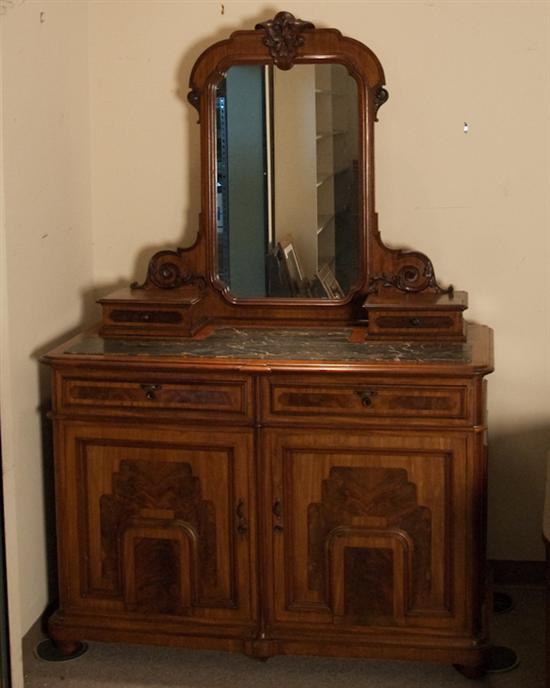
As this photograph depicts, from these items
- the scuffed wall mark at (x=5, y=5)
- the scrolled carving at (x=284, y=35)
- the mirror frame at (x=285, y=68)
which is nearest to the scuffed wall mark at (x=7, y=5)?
the scuffed wall mark at (x=5, y=5)

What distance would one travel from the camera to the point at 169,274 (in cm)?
337

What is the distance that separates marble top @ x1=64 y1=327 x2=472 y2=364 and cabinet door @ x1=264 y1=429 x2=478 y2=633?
0.60ft

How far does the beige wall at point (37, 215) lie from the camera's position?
2.99 meters

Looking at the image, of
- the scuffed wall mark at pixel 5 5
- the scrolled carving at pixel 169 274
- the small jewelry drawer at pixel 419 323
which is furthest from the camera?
the scrolled carving at pixel 169 274

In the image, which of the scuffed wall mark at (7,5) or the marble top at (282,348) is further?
the marble top at (282,348)

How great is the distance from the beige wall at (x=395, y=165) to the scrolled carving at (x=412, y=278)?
143mm

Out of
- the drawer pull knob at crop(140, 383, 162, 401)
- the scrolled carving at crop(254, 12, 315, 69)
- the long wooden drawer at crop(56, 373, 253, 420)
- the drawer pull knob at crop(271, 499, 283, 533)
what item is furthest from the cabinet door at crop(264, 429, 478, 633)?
the scrolled carving at crop(254, 12, 315, 69)

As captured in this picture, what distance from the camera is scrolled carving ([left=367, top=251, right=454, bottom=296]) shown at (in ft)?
10.7

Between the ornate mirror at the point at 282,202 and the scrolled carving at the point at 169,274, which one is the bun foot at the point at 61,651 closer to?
the ornate mirror at the point at 282,202

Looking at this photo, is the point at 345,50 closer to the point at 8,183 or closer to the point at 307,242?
the point at 307,242

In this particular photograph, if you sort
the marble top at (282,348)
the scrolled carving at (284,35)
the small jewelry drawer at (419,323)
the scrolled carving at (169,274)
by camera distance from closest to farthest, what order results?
the marble top at (282,348) < the small jewelry drawer at (419,323) < the scrolled carving at (284,35) < the scrolled carving at (169,274)

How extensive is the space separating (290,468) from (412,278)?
2.11 feet

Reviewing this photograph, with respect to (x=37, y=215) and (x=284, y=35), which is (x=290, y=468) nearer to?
(x=37, y=215)

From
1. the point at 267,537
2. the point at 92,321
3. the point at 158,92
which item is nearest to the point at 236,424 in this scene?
the point at 267,537
